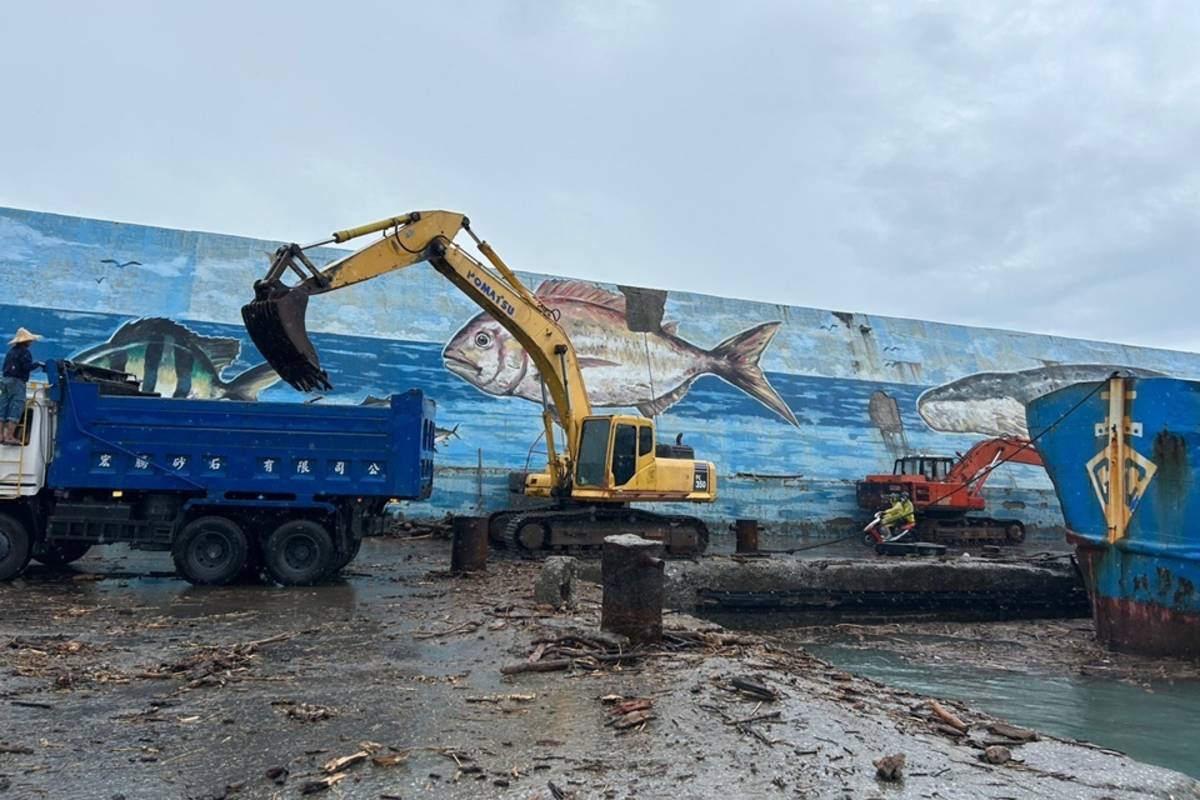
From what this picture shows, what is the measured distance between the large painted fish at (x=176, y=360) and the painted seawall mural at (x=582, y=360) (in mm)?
35

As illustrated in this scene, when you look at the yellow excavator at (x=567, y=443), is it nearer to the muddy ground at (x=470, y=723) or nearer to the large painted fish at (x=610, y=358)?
the muddy ground at (x=470, y=723)

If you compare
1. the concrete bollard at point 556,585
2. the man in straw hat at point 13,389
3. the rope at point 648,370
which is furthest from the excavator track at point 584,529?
the rope at point 648,370

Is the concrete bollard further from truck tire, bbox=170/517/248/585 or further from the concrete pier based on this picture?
truck tire, bbox=170/517/248/585

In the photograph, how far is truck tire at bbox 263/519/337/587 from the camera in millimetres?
10234

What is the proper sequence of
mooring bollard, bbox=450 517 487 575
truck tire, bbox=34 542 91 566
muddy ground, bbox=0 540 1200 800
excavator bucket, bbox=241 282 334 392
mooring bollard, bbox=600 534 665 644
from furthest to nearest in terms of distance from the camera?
1. mooring bollard, bbox=450 517 487 575
2. truck tire, bbox=34 542 91 566
3. excavator bucket, bbox=241 282 334 392
4. mooring bollard, bbox=600 534 665 644
5. muddy ground, bbox=0 540 1200 800

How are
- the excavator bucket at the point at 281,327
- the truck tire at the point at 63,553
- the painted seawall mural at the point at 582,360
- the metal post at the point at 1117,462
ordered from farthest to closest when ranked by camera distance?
the painted seawall mural at the point at 582,360 → the truck tire at the point at 63,553 → the excavator bucket at the point at 281,327 → the metal post at the point at 1117,462

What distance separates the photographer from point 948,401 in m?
27.5

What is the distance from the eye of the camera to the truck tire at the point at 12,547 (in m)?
9.89

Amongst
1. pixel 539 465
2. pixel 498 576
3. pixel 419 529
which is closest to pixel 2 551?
pixel 498 576

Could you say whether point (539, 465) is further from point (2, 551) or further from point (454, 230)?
point (2, 551)

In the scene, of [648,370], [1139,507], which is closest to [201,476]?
[1139,507]

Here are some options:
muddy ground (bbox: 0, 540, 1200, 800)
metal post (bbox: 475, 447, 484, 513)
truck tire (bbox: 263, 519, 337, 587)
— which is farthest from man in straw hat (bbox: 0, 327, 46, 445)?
metal post (bbox: 475, 447, 484, 513)

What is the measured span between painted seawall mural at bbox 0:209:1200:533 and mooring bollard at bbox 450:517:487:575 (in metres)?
8.25

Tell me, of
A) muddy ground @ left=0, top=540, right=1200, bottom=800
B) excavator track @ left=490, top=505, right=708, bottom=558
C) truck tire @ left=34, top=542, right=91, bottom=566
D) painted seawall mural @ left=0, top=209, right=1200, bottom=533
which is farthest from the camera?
painted seawall mural @ left=0, top=209, right=1200, bottom=533
